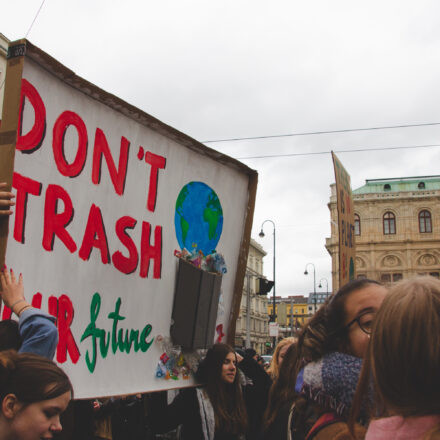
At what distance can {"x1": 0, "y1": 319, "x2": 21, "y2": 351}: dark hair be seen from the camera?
5.98 feet

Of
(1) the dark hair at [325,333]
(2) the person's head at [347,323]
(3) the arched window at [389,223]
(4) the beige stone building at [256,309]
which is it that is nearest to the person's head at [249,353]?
(1) the dark hair at [325,333]

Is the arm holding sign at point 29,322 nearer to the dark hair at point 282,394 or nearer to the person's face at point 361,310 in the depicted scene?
the person's face at point 361,310

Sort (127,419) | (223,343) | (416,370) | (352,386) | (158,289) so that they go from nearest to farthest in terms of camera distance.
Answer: (416,370) < (352,386) < (158,289) < (223,343) < (127,419)

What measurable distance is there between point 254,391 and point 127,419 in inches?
77.4

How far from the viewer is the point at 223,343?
3.09 metres

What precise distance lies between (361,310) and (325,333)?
14 centimetres

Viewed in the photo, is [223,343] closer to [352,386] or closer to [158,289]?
[158,289]

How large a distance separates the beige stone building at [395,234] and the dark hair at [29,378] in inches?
1905

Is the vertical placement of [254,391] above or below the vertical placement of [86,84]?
below

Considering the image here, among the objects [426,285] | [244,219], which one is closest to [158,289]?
[244,219]

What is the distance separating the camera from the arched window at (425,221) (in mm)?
50156

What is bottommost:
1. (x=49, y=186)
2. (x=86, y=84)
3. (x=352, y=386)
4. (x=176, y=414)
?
(x=176, y=414)

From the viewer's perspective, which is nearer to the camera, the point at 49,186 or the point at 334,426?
the point at 334,426

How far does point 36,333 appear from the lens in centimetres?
182
